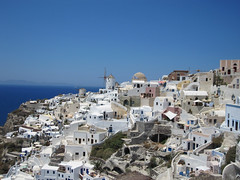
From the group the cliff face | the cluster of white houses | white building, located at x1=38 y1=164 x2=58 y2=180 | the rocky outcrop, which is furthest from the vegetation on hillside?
the rocky outcrop

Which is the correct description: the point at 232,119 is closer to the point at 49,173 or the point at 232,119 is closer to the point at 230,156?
the point at 230,156

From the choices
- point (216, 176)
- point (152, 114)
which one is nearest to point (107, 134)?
point (152, 114)

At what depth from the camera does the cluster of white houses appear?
23.1m

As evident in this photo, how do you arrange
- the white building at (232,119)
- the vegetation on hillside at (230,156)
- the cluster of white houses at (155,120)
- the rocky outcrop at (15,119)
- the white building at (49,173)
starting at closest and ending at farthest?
1. the vegetation on hillside at (230,156)
2. the white building at (232,119)
3. the cluster of white houses at (155,120)
4. the white building at (49,173)
5. the rocky outcrop at (15,119)

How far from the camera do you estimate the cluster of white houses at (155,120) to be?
23109mm

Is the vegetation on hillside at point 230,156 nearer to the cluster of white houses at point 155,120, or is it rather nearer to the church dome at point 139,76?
the cluster of white houses at point 155,120

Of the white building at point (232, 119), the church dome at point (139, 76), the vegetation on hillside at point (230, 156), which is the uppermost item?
the church dome at point (139, 76)

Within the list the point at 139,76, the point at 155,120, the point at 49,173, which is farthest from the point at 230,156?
the point at 139,76

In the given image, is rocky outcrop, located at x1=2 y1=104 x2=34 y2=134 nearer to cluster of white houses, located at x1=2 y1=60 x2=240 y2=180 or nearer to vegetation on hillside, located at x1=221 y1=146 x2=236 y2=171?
cluster of white houses, located at x1=2 y1=60 x2=240 y2=180

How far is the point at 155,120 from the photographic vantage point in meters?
30.3

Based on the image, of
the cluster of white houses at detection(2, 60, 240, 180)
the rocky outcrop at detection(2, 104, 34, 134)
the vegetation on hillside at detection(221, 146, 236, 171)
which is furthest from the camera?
the rocky outcrop at detection(2, 104, 34, 134)

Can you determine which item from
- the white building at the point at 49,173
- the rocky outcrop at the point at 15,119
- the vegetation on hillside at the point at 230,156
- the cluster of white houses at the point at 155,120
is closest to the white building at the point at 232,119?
Answer: the cluster of white houses at the point at 155,120

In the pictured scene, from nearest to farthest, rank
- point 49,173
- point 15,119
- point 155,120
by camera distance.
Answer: point 49,173 < point 155,120 < point 15,119

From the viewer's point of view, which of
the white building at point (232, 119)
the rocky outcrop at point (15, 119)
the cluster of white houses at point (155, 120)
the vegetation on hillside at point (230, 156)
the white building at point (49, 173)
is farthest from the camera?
the rocky outcrop at point (15, 119)
